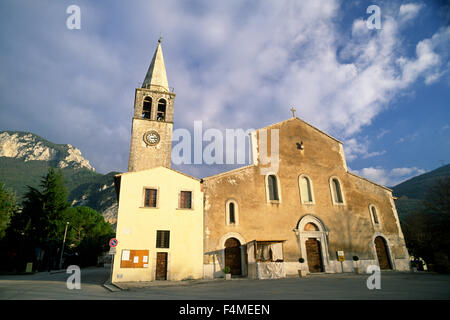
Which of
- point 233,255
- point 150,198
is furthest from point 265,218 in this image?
point 150,198

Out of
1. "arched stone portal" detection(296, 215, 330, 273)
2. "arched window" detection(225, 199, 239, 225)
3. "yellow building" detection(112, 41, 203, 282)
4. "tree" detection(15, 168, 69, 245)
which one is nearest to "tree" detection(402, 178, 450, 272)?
"arched stone portal" detection(296, 215, 330, 273)

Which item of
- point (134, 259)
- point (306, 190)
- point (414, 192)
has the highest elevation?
point (414, 192)

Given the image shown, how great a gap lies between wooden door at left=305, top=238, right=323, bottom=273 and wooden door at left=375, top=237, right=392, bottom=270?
5.94m

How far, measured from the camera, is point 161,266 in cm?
1773

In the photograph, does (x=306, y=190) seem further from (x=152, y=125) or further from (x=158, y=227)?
(x=152, y=125)

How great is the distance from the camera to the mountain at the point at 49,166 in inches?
4060

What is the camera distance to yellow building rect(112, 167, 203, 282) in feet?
56.5

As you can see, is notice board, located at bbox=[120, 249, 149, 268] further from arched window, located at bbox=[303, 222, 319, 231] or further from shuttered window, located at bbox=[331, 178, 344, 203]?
shuttered window, located at bbox=[331, 178, 344, 203]

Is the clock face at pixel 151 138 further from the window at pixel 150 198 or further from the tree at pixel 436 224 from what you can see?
the tree at pixel 436 224

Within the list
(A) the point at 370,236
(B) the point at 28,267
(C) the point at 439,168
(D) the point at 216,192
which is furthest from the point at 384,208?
(C) the point at 439,168

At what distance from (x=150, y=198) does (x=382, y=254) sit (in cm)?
2105

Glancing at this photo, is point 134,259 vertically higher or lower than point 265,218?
lower
